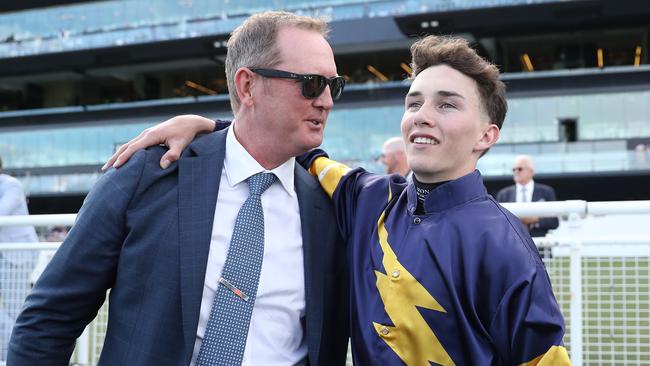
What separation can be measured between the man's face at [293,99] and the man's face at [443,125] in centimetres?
29

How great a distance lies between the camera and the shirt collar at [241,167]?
2240mm

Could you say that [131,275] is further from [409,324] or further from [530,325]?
[530,325]

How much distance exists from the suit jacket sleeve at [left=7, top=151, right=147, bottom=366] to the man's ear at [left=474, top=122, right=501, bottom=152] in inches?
42.0

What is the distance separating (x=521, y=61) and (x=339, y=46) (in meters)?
7.46

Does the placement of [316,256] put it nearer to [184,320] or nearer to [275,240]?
[275,240]

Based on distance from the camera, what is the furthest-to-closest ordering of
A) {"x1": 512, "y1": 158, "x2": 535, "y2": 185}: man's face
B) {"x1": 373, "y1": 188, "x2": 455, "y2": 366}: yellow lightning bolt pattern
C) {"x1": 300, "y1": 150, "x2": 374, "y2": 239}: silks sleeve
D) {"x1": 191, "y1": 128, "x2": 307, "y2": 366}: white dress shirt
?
{"x1": 512, "y1": 158, "x2": 535, "y2": 185}: man's face → {"x1": 300, "y1": 150, "x2": 374, "y2": 239}: silks sleeve → {"x1": 191, "y1": 128, "x2": 307, "y2": 366}: white dress shirt → {"x1": 373, "y1": 188, "x2": 455, "y2": 366}: yellow lightning bolt pattern

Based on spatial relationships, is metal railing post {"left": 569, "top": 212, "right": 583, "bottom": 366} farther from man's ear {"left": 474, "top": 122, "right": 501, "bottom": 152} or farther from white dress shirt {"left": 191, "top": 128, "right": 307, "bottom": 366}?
white dress shirt {"left": 191, "top": 128, "right": 307, "bottom": 366}

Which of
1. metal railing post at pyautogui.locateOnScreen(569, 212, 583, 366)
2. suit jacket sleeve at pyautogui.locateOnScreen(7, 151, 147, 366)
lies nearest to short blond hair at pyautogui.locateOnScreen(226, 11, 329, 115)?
suit jacket sleeve at pyautogui.locateOnScreen(7, 151, 147, 366)

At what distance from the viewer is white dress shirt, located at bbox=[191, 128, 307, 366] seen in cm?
209

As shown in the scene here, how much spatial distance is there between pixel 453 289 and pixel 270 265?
0.57 metres

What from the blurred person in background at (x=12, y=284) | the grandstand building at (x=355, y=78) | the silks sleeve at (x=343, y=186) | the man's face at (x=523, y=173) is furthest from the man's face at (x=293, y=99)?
the grandstand building at (x=355, y=78)

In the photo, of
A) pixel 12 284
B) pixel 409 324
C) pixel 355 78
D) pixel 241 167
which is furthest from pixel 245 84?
pixel 355 78

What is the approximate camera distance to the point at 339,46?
28.2 m

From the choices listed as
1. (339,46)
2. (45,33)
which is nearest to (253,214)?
(339,46)
